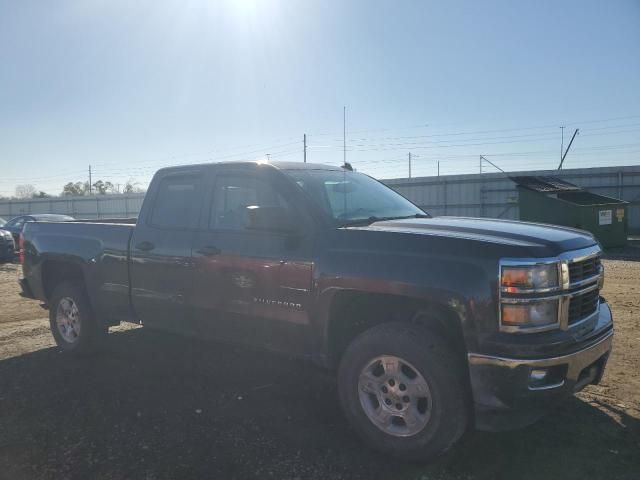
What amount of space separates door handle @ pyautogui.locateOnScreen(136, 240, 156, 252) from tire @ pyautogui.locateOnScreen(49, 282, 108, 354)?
3.82ft

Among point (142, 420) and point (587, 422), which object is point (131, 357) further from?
point (587, 422)

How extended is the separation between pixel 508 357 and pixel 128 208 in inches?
1527

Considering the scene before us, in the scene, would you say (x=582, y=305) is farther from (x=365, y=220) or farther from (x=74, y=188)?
(x=74, y=188)

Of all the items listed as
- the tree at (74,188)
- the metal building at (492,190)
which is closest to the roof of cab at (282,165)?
the metal building at (492,190)

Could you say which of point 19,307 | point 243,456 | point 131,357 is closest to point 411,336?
point 243,456

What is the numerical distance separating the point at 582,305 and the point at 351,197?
1892 millimetres

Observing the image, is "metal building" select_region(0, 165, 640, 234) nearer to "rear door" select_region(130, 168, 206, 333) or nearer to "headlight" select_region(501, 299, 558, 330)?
"rear door" select_region(130, 168, 206, 333)

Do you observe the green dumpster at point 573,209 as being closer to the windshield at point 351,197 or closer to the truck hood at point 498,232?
the windshield at point 351,197

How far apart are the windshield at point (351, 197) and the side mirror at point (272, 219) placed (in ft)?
0.94

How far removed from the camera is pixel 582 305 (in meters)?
3.27

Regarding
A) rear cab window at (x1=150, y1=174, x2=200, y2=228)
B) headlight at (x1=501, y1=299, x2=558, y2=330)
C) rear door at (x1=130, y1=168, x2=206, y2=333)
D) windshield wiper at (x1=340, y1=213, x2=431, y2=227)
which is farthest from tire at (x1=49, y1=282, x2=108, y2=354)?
headlight at (x1=501, y1=299, x2=558, y2=330)

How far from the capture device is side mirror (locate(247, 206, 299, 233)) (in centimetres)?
366

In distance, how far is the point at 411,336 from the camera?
3215 millimetres

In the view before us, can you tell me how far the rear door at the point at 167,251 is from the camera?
14.6ft
